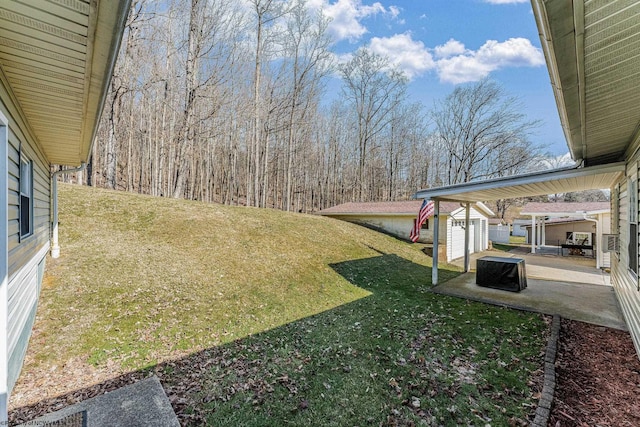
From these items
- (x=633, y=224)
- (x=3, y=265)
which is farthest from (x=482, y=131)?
(x=3, y=265)

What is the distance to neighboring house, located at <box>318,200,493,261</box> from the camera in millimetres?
13537

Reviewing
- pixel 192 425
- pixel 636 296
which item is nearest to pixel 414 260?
pixel 636 296

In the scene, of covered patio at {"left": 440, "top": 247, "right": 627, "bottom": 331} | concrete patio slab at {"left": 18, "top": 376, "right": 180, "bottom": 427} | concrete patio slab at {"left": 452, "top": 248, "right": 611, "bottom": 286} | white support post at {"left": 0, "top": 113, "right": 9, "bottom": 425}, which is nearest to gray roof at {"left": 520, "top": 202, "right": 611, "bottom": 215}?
concrete patio slab at {"left": 452, "top": 248, "right": 611, "bottom": 286}

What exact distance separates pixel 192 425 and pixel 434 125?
29.1 m

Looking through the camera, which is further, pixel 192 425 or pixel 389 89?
pixel 389 89

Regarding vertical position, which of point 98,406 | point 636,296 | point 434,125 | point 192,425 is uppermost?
point 434,125

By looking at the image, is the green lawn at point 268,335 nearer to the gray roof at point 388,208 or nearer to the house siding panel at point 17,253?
the house siding panel at point 17,253

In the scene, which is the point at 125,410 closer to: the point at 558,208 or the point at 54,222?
the point at 54,222

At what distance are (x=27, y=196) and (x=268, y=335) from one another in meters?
4.20

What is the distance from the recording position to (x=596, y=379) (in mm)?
3447

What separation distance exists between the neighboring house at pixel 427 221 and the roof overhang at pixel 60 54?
13.0 m

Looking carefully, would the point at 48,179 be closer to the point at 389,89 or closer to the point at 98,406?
the point at 98,406

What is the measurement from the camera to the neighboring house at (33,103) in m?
1.76

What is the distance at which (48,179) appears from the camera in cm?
652
